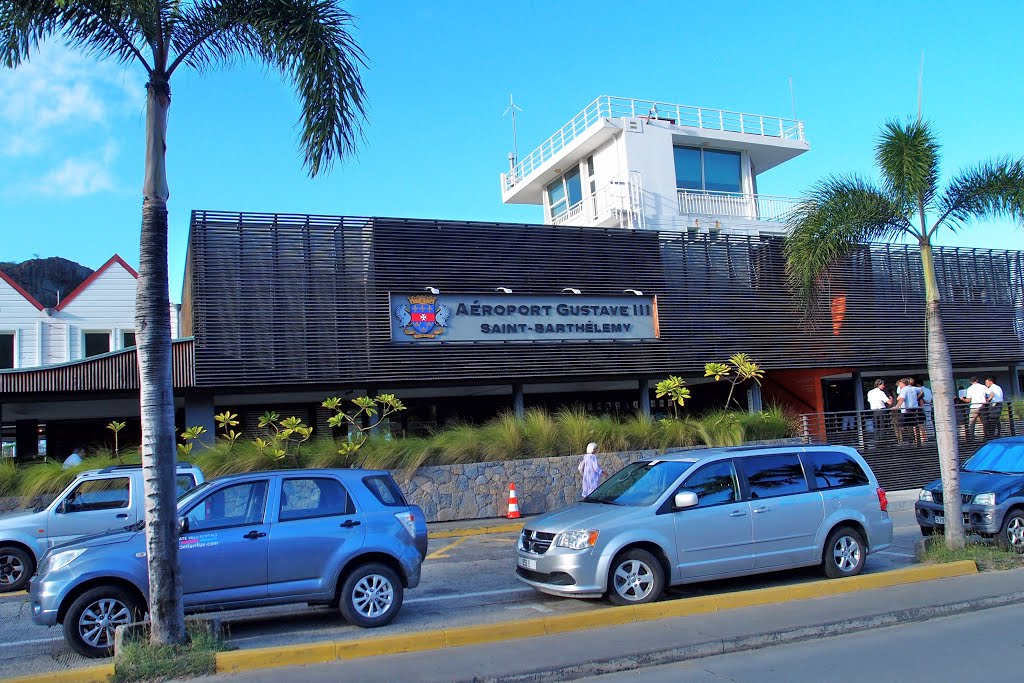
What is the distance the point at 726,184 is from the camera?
29078mm

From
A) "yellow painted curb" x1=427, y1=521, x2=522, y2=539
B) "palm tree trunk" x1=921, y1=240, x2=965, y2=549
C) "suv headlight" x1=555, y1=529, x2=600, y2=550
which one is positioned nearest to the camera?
"suv headlight" x1=555, y1=529, x2=600, y2=550

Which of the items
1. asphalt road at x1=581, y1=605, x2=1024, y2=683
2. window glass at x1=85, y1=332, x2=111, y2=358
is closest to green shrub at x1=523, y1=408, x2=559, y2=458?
asphalt road at x1=581, y1=605, x2=1024, y2=683

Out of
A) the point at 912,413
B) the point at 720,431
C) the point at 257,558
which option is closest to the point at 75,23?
the point at 257,558

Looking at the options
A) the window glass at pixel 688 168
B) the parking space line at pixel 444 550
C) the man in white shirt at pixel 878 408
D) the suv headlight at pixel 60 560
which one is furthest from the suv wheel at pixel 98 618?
the window glass at pixel 688 168

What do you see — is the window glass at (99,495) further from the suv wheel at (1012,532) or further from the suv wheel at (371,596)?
the suv wheel at (1012,532)

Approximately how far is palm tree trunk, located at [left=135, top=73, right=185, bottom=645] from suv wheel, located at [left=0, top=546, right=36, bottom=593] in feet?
17.1

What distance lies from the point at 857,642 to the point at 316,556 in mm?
5158

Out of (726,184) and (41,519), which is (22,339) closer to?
(41,519)

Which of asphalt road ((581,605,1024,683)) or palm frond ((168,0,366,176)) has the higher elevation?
palm frond ((168,0,366,176))

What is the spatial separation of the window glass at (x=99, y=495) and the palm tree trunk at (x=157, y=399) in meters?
4.76

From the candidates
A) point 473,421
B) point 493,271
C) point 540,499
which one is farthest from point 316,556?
point 473,421

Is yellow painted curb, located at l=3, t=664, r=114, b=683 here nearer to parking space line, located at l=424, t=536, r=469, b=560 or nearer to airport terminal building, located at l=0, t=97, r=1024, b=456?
parking space line, located at l=424, t=536, r=469, b=560

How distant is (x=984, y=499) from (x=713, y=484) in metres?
4.93

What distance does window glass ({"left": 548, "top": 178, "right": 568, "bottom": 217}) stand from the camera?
102 ft
